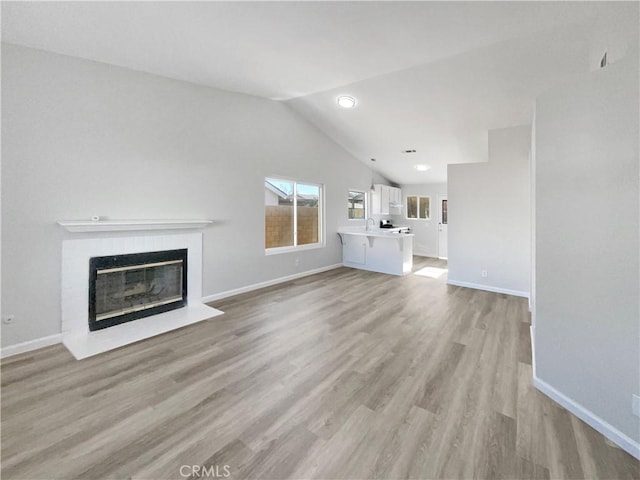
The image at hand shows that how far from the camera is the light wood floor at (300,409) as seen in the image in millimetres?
1393

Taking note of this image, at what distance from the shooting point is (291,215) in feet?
17.7

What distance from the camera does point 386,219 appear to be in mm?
8805

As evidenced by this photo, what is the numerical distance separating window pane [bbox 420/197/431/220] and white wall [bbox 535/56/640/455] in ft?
21.0

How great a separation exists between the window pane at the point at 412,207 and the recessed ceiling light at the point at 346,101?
4.91m

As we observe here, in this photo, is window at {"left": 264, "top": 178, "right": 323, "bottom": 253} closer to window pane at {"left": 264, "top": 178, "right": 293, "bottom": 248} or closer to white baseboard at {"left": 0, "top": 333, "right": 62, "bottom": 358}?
window pane at {"left": 264, "top": 178, "right": 293, "bottom": 248}

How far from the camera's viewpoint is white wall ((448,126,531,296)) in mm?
4234

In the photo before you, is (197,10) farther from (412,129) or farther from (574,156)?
(412,129)

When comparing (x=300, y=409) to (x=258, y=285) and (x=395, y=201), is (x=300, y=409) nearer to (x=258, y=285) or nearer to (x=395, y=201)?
(x=258, y=285)

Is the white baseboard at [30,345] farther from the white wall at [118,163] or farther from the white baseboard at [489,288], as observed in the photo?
the white baseboard at [489,288]

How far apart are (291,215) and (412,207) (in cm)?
481

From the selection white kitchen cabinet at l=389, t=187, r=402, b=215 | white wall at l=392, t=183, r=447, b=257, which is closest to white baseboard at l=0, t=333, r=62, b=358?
white kitchen cabinet at l=389, t=187, r=402, b=215

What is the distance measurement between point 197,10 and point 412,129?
370 cm

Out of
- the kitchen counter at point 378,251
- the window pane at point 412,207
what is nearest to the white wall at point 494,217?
the kitchen counter at point 378,251

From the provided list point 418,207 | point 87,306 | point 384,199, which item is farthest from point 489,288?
point 87,306
